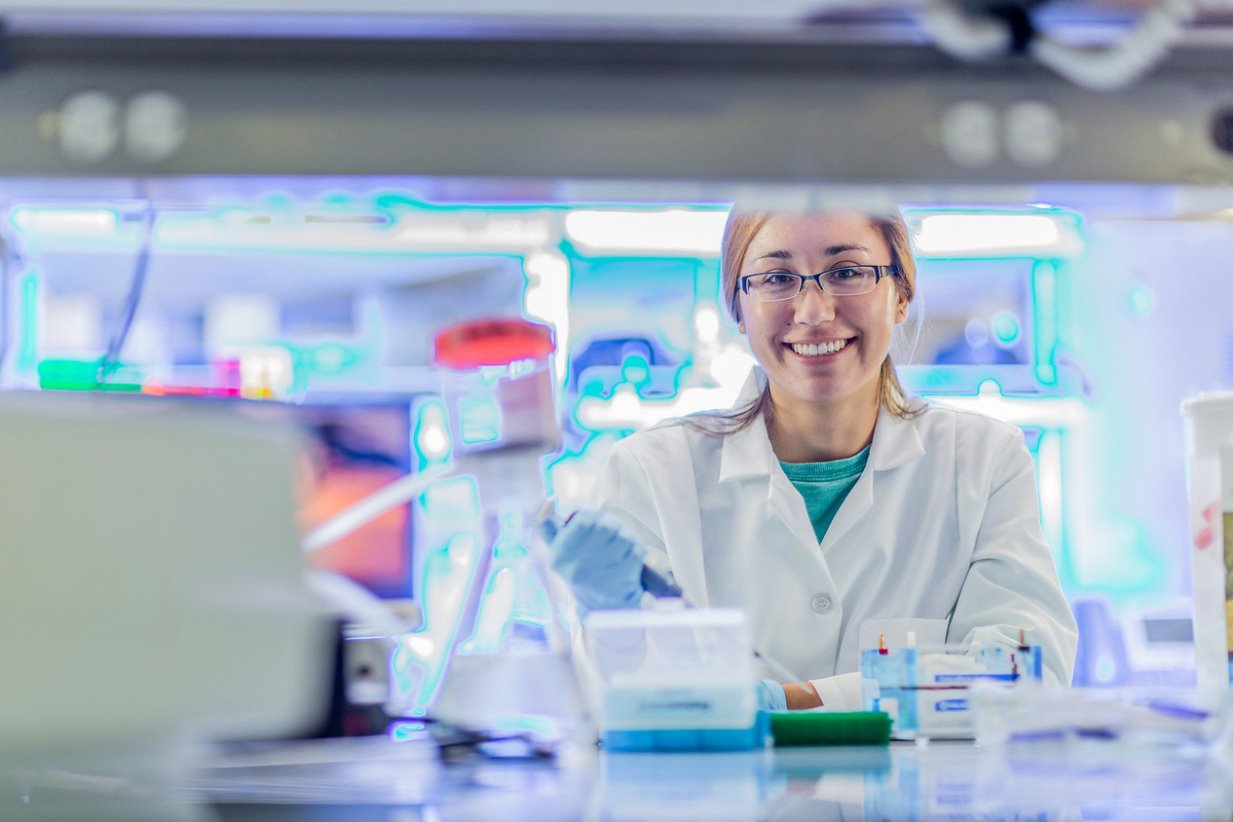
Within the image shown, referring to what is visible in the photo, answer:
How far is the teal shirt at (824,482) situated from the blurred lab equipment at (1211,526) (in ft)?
2.00

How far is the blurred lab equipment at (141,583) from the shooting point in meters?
0.46

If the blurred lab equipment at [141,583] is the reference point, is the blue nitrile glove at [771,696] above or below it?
below

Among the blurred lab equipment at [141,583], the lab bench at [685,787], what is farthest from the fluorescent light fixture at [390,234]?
the blurred lab equipment at [141,583]

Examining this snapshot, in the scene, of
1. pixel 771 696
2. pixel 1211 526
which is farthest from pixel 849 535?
pixel 1211 526

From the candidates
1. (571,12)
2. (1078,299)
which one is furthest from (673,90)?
(1078,299)

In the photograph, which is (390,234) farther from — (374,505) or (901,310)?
(374,505)

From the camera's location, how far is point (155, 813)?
0.47m

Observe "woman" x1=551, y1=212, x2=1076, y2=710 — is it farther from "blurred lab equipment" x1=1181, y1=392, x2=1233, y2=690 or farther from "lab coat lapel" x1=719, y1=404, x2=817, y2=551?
"blurred lab equipment" x1=1181, y1=392, x2=1233, y2=690

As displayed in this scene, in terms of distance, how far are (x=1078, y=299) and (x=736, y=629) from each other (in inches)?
106

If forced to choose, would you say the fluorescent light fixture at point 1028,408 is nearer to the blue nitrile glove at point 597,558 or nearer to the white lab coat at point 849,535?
the white lab coat at point 849,535

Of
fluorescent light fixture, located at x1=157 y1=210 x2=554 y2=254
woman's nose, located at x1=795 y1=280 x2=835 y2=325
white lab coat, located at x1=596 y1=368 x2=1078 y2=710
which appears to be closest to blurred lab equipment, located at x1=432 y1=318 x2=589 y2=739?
white lab coat, located at x1=596 y1=368 x2=1078 y2=710

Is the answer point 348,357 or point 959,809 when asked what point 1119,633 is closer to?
point 348,357

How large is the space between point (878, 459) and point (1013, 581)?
251mm

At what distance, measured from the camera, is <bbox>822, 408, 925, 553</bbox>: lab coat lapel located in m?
1.50
